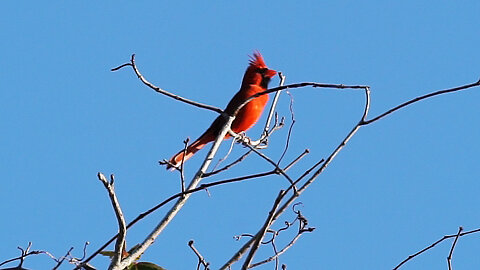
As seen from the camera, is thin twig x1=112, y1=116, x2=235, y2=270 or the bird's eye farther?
the bird's eye

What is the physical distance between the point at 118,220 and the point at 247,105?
3866mm

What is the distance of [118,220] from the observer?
7.15 feet

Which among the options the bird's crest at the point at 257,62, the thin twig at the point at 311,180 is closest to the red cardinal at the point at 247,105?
the bird's crest at the point at 257,62

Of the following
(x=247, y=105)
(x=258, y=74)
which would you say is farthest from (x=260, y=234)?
(x=258, y=74)

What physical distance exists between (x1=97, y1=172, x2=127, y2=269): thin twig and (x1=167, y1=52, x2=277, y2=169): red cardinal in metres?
3.25

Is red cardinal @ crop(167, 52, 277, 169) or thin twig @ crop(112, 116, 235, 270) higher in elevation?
red cardinal @ crop(167, 52, 277, 169)

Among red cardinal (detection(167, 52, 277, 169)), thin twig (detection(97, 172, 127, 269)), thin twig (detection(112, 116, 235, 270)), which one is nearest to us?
thin twig (detection(97, 172, 127, 269))

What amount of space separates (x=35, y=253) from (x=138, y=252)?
344 millimetres

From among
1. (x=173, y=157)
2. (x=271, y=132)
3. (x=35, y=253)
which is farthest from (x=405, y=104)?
(x=173, y=157)

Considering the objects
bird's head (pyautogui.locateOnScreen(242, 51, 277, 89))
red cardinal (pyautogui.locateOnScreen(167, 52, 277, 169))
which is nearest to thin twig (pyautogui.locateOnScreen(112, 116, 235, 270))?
red cardinal (pyautogui.locateOnScreen(167, 52, 277, 169))

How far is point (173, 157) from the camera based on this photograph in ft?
18.5

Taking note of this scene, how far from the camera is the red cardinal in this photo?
5.99m

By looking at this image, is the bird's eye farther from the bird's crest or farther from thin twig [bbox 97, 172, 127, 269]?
thin twig [bbox 97, 172, 127, 269]

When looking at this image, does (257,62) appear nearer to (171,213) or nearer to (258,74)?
(258,74)
